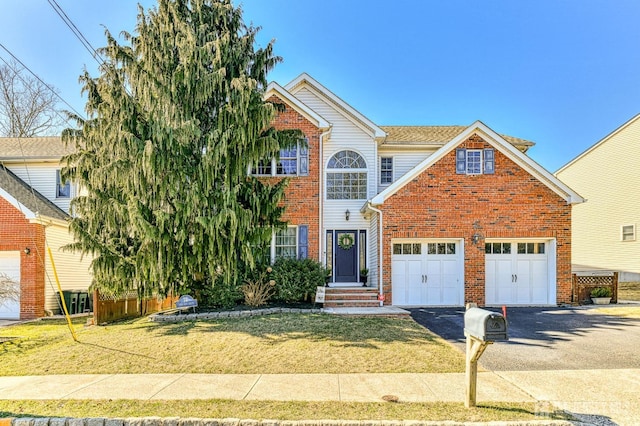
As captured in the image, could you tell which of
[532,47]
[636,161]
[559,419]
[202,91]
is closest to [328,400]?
[559,419]

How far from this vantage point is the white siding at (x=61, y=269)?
14.3m

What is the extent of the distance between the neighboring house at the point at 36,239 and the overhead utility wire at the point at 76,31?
428cm

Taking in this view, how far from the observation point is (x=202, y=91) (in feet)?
36.1

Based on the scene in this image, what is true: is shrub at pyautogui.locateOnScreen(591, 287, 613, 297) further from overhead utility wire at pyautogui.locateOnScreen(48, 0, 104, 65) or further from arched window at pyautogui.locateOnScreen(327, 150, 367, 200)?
overhead utility wire at pyautogui.locateOnScreen(48, 0, 104, 65)

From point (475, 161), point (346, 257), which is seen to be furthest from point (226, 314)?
point (475, 161)

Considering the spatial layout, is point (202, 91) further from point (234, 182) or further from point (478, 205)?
point (478, 205)

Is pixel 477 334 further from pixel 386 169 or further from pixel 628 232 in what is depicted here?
pixel 628 232

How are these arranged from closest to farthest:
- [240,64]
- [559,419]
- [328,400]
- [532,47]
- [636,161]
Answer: [559,419]
[328,400]
[240,64]
[532,47]
[636,161]

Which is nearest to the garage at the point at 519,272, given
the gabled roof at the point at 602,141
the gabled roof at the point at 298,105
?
the gabled roof at the point at 298,105

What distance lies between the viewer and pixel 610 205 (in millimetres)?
20859

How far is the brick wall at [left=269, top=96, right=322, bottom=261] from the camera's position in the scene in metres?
15.2

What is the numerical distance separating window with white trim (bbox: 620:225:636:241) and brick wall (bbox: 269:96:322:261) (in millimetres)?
15807

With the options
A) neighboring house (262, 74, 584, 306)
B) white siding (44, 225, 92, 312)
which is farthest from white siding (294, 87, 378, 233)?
white siding (44, 225, 92, 312)

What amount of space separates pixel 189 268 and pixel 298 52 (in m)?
8.39
